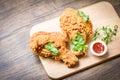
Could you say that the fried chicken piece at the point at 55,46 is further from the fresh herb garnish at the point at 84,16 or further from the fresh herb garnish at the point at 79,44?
the fresh herb garnish at the point at 84,16

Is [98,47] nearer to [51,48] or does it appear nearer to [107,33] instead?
[107,33]

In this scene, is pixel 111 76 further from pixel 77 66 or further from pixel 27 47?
pixel 27 47

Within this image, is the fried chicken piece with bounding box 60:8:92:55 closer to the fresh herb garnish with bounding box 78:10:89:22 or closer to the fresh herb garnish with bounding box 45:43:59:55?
the fresh herb garnish with bounding box 78:10:89:22

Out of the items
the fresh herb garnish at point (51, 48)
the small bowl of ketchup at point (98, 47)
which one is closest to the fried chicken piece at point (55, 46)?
the fresh herb garnish at point (51, 48)

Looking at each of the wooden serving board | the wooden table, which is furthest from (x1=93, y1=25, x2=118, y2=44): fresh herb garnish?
the wooden table

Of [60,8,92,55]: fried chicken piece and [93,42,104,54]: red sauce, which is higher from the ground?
[60,8,92,55]: fried chicken piece

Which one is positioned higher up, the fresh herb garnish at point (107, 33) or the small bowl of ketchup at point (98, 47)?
the fresh herb garnish at point (107, 33)
